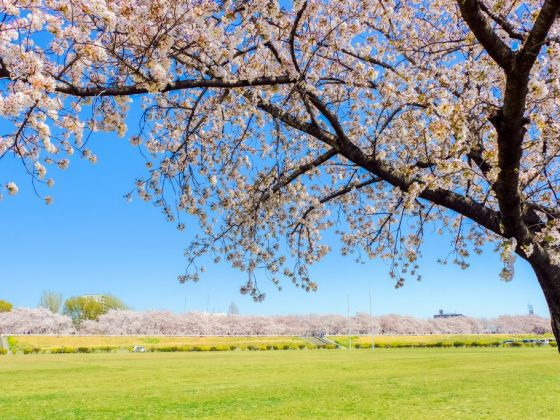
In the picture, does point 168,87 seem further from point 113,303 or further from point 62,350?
point 113,303

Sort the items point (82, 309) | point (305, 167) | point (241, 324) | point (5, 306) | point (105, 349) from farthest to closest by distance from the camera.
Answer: point (241, 324)
point (82, 309)
point (5, 306)
point (105, 349)
point (305, 167)

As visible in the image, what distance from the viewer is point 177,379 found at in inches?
762

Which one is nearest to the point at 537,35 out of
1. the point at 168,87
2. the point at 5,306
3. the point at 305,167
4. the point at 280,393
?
the point at 168,87

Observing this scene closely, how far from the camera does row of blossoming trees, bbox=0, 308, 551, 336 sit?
231 ft

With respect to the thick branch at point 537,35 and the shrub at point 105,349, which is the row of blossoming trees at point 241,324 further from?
the thick branch at point 537,35

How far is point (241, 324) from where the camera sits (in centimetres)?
8462

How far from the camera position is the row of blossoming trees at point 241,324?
231ft

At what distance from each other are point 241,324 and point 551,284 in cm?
8358

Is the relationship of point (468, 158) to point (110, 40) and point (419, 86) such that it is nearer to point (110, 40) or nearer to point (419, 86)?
point (419, 86)

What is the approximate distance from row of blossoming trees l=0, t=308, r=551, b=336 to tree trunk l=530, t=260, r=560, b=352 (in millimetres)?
76870

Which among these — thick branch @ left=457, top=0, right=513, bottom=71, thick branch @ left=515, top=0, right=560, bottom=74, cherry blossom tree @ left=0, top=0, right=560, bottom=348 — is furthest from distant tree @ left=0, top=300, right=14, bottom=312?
thick branch @ left=515, top=0, right=560, bottom=74

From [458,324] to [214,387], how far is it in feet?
291

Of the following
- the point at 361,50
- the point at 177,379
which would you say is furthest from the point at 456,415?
the point at 177,379

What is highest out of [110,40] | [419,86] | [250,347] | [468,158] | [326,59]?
[326,59]
